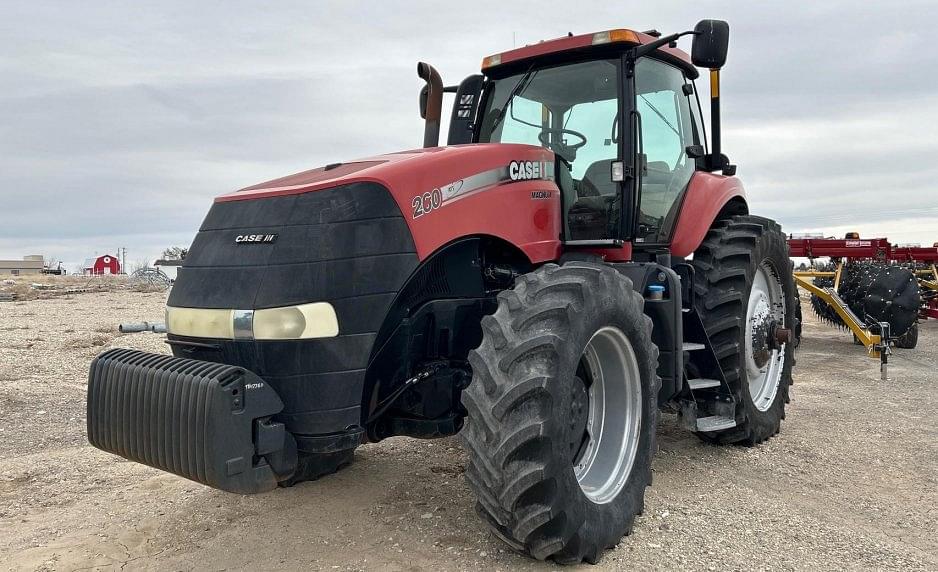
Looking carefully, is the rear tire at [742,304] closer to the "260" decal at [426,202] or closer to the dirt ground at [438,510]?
the dirt ground at [438,510]

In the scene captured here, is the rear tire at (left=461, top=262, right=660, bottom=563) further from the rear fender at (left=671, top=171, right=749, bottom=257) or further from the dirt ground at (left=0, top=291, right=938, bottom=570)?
the rear fender at (left=671, top=171, right=749, bottom=257)

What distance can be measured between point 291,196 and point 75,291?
87.2 ft

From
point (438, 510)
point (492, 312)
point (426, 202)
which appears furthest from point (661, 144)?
point (438, 510)

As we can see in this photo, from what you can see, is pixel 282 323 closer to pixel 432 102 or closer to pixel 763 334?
pixel 432 102

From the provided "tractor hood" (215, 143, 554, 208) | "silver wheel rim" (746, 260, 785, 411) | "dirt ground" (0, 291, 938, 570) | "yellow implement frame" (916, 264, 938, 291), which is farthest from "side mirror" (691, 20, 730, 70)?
"yellow implement frame" (916, 264, 938, 291)

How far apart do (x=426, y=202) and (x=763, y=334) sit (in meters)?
3.36

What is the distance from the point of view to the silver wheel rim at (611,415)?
375 cm

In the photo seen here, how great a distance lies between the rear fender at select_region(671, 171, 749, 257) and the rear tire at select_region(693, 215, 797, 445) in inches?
6.2

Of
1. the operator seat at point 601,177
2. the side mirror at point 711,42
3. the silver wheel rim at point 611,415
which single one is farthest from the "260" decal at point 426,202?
the side mirror at point 711,42

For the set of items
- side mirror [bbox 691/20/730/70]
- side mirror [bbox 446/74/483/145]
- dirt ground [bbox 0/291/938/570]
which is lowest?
dirt ground [bbox 0/291/938/570]

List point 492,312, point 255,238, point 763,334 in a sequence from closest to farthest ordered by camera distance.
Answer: point 255,238, point 492,312, point 763,334

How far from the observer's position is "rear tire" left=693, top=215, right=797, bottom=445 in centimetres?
497

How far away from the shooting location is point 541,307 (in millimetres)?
3232

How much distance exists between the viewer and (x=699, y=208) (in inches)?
205
